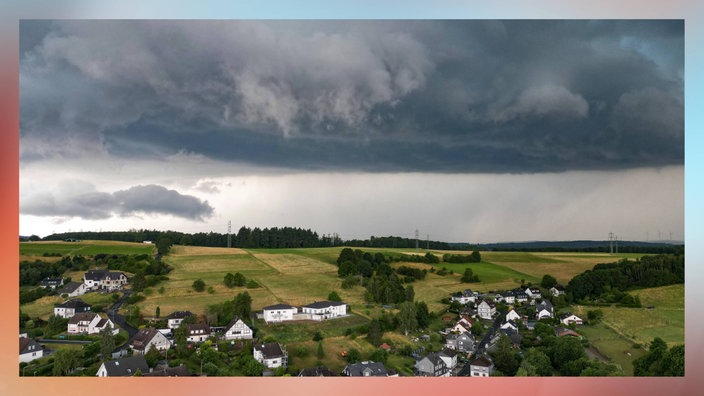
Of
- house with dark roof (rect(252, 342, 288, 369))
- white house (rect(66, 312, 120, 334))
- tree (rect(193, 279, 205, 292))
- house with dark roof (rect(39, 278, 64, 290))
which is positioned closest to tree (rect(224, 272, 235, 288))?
tree (rect(193, 279, 205, 292))

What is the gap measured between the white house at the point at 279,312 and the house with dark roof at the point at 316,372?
523mm

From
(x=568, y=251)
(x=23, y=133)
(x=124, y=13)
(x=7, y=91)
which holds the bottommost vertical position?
(x=568, y=251)

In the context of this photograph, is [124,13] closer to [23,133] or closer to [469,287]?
[23,133]

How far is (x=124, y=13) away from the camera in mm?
4316

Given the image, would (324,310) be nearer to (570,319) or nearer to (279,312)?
(279,312)

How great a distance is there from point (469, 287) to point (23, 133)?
4.45 m

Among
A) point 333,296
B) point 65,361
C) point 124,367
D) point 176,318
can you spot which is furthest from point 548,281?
point 65,361

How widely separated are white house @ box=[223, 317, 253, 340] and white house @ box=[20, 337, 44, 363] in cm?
163

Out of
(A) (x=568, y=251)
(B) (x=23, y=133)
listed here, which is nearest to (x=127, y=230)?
(B) (x=23, y=133)

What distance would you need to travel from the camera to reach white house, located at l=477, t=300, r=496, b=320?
15.2 ft

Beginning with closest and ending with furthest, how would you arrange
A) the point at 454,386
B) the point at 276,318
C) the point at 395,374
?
1. the point at 454,386
2. the point at 395,374
3. the point at 276,318

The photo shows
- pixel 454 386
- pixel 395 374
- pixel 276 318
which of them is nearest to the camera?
pixel 454 386

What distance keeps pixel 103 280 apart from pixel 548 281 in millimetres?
4310

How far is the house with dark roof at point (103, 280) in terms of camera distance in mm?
4715
